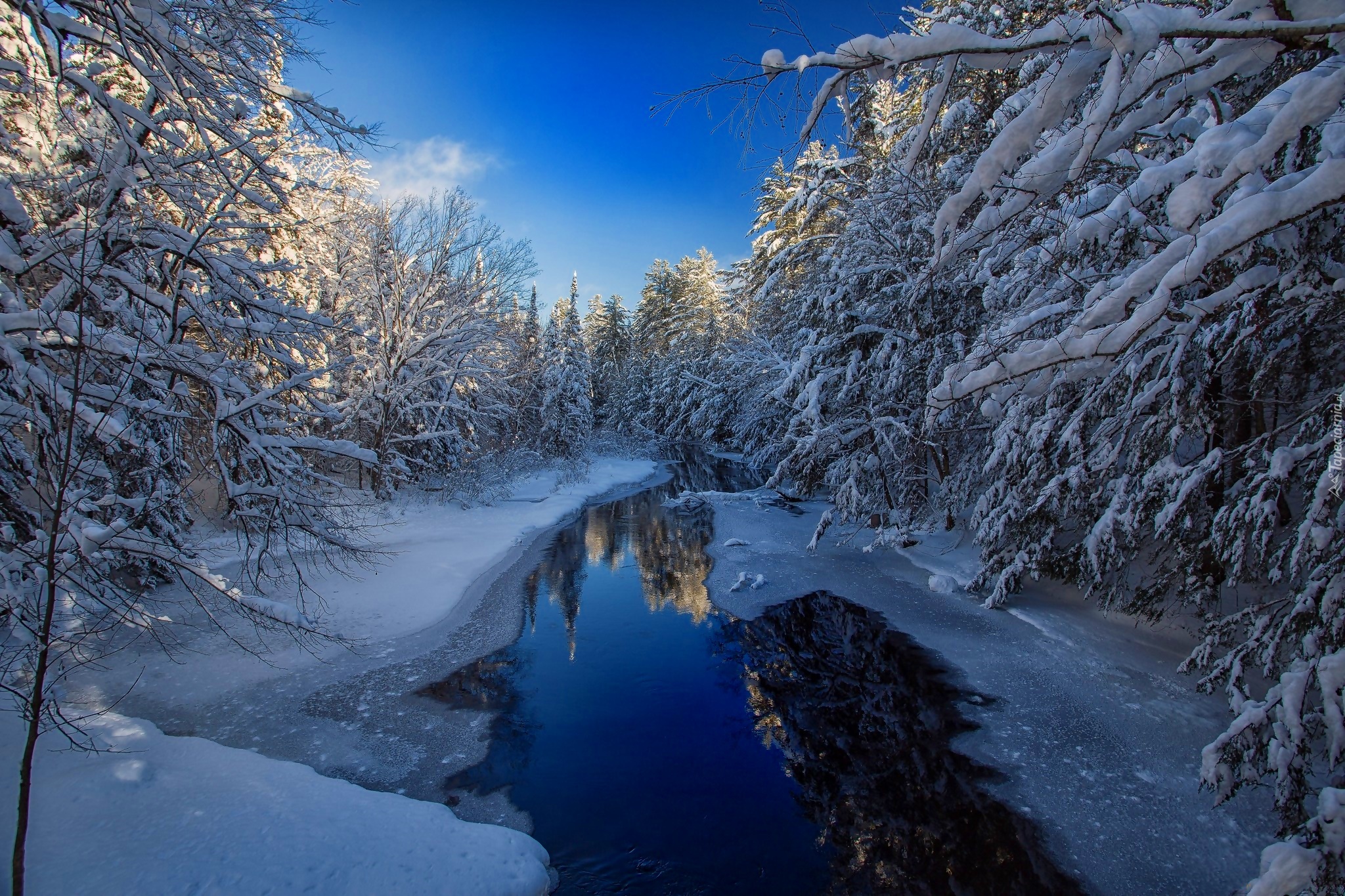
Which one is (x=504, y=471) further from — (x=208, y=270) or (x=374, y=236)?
(x=208, y=270)

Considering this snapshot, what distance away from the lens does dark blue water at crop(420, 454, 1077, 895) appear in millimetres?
4172

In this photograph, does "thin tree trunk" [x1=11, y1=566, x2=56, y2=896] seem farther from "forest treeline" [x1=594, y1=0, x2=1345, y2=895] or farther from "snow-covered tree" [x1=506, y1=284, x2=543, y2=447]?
"snow-covered tree" [x1=506, y1=284, x2=543, y2=447]

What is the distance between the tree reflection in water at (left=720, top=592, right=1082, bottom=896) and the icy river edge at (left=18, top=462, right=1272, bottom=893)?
0.32 m

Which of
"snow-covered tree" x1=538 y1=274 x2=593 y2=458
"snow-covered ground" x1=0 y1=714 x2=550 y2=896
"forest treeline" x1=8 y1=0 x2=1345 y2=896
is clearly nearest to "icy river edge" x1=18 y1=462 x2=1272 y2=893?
"snow-covered ground" x1=0 y1=714 x2=550 y2=896

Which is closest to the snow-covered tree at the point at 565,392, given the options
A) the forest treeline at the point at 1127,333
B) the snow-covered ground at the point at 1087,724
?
the forest treeline at the point at 1127,333

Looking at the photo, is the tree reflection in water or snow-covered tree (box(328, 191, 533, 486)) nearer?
the tree reflection in water

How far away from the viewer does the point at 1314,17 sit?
209 centimetres

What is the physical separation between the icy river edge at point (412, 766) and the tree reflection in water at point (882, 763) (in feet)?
1.05

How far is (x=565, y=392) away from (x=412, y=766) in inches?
1081

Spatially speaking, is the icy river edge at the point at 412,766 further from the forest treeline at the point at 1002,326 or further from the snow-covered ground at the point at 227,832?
the forest treeline at the point at 1002,326

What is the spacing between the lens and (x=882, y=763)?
5.43 m

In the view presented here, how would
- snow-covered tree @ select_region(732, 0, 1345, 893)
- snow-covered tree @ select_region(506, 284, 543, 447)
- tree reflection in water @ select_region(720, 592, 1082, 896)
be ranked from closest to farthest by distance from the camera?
1. snow-covered tree @ select_region(732, 0, 1345, 893)
2. tree reflection in water @ select_region(720, 592, 1082, 896)
3. snow-covered tree @ select_region(506, 284, 543, 447)

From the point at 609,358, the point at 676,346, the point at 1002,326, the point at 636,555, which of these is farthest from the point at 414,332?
the point at 609,358

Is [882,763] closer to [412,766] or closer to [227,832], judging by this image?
[412,766]
